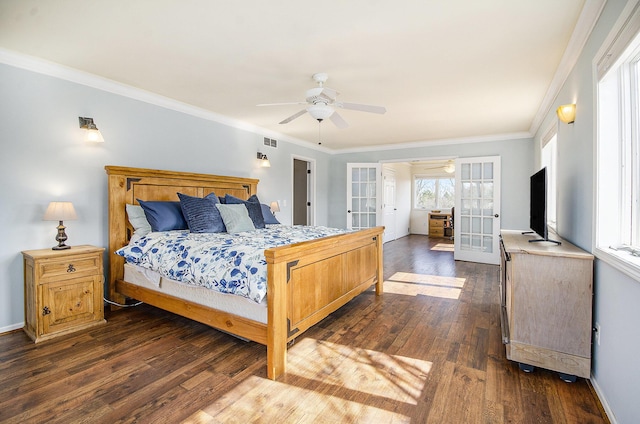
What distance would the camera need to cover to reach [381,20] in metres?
2.13

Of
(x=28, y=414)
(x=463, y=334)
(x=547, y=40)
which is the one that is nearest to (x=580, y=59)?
(x=547, y=40)

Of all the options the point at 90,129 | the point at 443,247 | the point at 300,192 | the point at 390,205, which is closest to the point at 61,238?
the point at 90,129

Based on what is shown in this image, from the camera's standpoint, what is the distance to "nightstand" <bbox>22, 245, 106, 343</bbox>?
253 cm

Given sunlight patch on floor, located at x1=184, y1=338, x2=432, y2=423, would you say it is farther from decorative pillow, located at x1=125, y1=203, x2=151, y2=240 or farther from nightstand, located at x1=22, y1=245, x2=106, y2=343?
decorative pillow, located at x1=125, y1=203, x2=151, y2=240

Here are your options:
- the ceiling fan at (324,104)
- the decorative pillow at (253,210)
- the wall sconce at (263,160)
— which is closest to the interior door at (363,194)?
the wall sconce at (263,160)

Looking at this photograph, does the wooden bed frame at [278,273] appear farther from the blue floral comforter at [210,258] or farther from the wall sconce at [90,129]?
the wall sconce at [90,129]

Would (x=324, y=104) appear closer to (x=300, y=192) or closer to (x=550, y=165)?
(x=550, y=165)

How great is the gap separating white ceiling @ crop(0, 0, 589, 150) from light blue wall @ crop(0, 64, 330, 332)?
0.30 m

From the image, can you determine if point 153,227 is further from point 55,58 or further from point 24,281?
point 55,58

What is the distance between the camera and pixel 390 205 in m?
8.35

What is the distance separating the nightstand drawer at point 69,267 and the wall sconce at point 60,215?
0.21 m

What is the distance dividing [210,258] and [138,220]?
1.41m

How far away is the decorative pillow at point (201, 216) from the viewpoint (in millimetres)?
3270

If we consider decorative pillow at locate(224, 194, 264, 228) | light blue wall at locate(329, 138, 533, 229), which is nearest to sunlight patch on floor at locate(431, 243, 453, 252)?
light blue wall at locate(329, 138, 533, 229)
